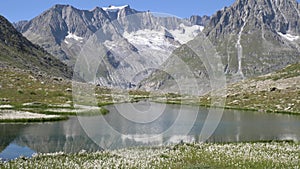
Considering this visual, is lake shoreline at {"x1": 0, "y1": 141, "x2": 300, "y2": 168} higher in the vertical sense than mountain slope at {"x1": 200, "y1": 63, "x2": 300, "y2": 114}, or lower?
lower

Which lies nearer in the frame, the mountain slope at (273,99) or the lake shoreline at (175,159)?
the lake shoreline at (175,159)

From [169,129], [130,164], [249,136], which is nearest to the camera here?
[130,164]

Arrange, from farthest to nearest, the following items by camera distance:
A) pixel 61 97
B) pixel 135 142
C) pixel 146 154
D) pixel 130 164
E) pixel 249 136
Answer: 1. pixel 61 97
2. pixel 249 136
3. pixel 135 142
4. pixel 146 154
5. pixel 130 164

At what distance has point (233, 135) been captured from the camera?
54.0 meters

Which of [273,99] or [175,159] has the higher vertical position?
[273,99]

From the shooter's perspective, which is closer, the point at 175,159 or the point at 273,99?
the point at 175,159

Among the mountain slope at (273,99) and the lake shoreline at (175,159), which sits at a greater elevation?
the mountain slope at (273,99)

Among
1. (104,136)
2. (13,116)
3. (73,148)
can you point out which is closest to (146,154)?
(73,148)

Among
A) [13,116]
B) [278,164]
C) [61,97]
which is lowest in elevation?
[278,164]

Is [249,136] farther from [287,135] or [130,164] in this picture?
[130,164]

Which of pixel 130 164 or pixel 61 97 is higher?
pixel 61 97

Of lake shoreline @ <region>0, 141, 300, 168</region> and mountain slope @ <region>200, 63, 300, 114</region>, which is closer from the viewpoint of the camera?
lake shoreline @ <region>0, 141, 300, 168</region>

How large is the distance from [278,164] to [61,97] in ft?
280

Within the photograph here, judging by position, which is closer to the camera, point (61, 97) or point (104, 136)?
point (104, 136)
